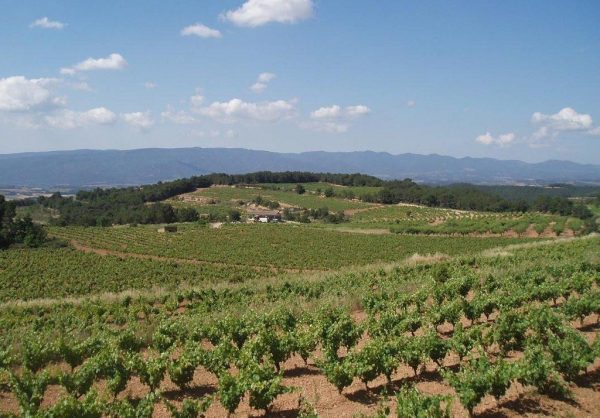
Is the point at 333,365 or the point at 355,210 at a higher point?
the point at 333,365

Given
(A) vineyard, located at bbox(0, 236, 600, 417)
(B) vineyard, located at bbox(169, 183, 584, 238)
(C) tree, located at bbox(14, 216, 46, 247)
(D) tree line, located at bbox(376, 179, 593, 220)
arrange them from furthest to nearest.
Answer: (D) tree line, located at bbox(376, 179, 593, 220) < (B) vineyard, located at bbox(169, 183, 584, 238) < (C) tree, located at bbox(14, 216, 46, 247) < (A) vineyard, located at bbox(0, 236, 600, 417)

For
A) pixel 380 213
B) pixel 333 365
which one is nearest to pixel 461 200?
pixel 380 213

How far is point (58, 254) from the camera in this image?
59.7 m

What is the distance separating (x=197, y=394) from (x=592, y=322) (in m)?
13.5

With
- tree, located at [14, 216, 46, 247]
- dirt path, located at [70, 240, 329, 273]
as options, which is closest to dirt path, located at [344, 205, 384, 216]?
dirt path, located at [70, 240, 329, 273]

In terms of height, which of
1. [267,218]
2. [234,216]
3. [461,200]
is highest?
[461,200]

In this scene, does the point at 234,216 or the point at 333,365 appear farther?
the point at 234,216

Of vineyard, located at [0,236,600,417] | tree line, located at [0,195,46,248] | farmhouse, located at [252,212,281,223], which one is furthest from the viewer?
farmhouse, located at [252,212,281,223]

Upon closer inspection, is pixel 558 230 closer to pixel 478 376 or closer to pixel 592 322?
pixel 592 322

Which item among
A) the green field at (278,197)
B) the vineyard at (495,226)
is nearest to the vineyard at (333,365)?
the vineyard at (495,226)

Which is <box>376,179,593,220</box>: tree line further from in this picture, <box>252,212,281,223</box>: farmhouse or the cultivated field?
the cultivated field

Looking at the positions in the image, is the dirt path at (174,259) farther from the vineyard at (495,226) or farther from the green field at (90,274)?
the vineyard at (495,226)

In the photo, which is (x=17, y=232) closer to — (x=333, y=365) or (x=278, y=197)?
(x=333, y=365)

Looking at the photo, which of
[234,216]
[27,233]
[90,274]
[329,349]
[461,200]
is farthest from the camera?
[461,200]
